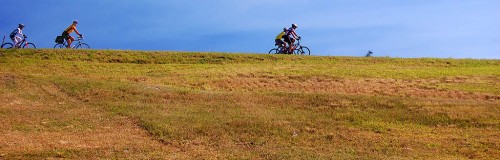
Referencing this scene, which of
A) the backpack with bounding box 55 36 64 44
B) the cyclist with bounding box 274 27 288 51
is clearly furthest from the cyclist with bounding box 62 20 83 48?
the cyclist with bounding box 274 27 288 51

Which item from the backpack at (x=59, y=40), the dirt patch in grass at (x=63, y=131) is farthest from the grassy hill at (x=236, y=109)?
the backpack at (x=59, y=40)

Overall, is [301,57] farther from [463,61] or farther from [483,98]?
[483,98]

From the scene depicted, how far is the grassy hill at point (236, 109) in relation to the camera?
50.7 ft

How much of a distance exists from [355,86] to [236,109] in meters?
7.65

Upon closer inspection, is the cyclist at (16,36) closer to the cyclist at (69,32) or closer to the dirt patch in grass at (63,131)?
the cyclist at (69,32)

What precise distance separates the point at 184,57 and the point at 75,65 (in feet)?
22.1

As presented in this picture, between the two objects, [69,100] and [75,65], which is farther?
[75,65]

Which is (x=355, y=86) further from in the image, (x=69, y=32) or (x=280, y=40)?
(x=69, y=32)

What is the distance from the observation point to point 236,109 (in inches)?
811

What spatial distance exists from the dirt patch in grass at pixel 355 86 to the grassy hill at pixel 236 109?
0.16 feet

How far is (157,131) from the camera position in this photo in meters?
16.9

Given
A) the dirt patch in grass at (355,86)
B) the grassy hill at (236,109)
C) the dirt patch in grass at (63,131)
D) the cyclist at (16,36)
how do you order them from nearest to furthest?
the dirt patch in grass at (63,131)
the grassy hill at (236,109)
the dirt patch in grass at (355,86)
the cyclist at (16,36)

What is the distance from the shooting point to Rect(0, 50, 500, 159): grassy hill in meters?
15.5

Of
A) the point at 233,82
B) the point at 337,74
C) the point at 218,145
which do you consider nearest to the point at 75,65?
the point at 233,82
